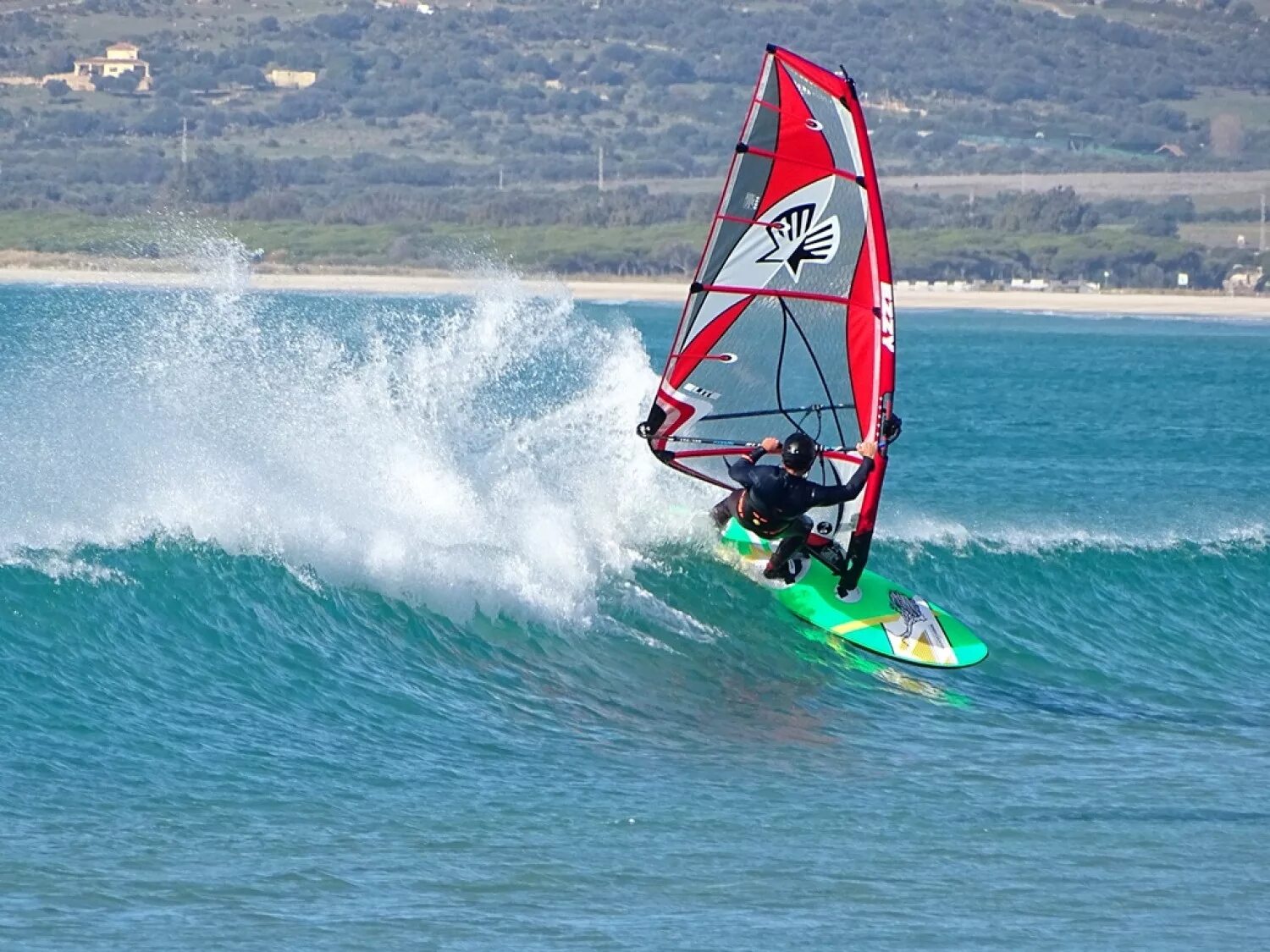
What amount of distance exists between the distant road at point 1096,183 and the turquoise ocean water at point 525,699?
95465mm

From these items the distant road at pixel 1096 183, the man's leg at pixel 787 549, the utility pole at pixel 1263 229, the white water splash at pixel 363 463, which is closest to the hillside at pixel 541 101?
the distant road at pixel 1096 183

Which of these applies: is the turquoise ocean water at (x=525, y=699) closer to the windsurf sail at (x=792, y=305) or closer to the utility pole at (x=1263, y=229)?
the windsurf sail at (x=792, y=305)

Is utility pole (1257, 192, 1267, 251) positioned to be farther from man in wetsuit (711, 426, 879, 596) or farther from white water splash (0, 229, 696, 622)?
man in wetsuit (711, 426, 879, 596)

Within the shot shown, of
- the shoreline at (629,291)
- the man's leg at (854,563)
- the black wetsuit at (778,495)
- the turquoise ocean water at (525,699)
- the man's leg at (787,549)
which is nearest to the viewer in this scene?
the turquoise ocean water at (525,699)

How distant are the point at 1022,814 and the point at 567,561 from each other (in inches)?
158

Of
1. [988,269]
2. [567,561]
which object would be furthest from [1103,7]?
[567,561]

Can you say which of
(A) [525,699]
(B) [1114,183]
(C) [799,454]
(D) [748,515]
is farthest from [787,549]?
(B) [1114,183]

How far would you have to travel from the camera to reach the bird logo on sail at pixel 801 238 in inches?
431

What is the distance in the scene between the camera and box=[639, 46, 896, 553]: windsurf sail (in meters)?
10.7

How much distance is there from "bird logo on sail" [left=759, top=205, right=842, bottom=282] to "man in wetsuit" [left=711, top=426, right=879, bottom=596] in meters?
1.09

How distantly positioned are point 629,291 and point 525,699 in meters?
63.9

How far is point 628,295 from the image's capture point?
7212cm

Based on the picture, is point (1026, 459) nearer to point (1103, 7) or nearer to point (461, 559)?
point (461, 559)

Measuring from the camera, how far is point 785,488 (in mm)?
10258
